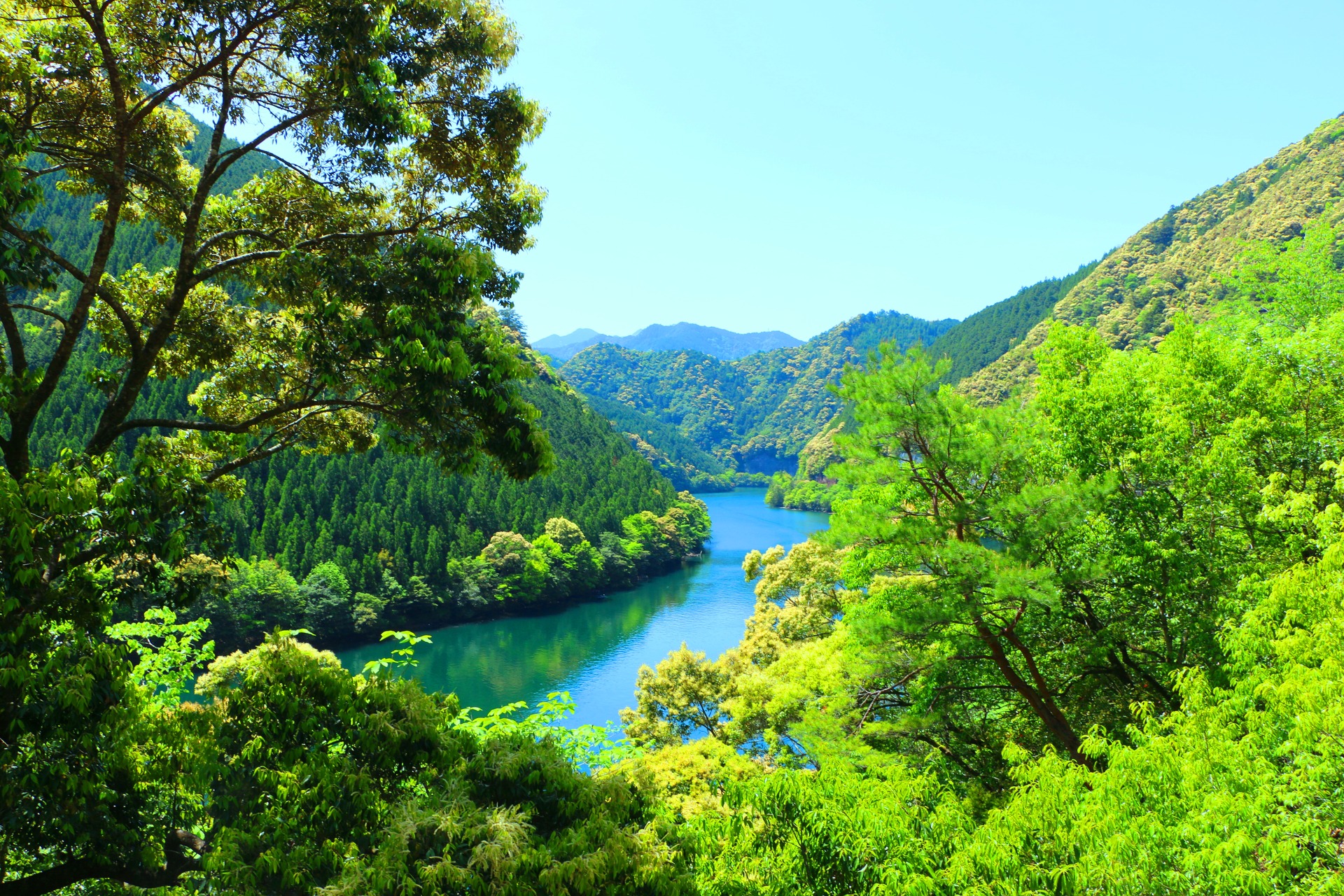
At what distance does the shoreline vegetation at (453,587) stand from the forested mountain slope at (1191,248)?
3846 centimetres

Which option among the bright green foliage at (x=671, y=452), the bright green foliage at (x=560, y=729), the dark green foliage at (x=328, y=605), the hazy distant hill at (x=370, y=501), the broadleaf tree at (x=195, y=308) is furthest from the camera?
the bright green foliage at (x=671, y=452)

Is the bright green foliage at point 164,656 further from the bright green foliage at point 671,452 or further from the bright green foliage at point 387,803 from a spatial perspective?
the bright green foliage at point 671,452

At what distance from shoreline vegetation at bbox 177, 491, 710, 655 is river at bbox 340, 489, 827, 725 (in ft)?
4.43

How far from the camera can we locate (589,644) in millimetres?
37812

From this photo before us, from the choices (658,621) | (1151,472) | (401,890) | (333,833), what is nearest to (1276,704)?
(1151,472)

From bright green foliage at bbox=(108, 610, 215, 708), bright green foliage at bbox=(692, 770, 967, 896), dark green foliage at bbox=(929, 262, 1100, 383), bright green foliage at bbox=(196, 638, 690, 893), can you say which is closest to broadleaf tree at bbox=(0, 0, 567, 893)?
bright green foliage at bbox=(196, 638, 690, 893)

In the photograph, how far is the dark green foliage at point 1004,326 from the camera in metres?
99.1

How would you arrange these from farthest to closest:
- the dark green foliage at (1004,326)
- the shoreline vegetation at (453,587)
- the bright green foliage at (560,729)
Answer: the dark green foliage at (1004,326) → the shoreline vegetation at (453,587) → the bright green foliage at (560,729)

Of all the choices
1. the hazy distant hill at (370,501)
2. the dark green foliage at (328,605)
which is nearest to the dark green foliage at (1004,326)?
the hazy distant hill at (370,501)

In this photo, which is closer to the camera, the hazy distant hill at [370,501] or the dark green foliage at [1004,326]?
the hazy distant hill at [370,501]

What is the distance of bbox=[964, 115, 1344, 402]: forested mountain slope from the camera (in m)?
61.5

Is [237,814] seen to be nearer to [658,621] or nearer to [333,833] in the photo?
[333,833]

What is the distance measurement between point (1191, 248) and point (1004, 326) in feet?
101

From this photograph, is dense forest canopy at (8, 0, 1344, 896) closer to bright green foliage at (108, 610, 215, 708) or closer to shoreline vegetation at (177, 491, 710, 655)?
bright green foliage at (108, 610, 215, 708)
